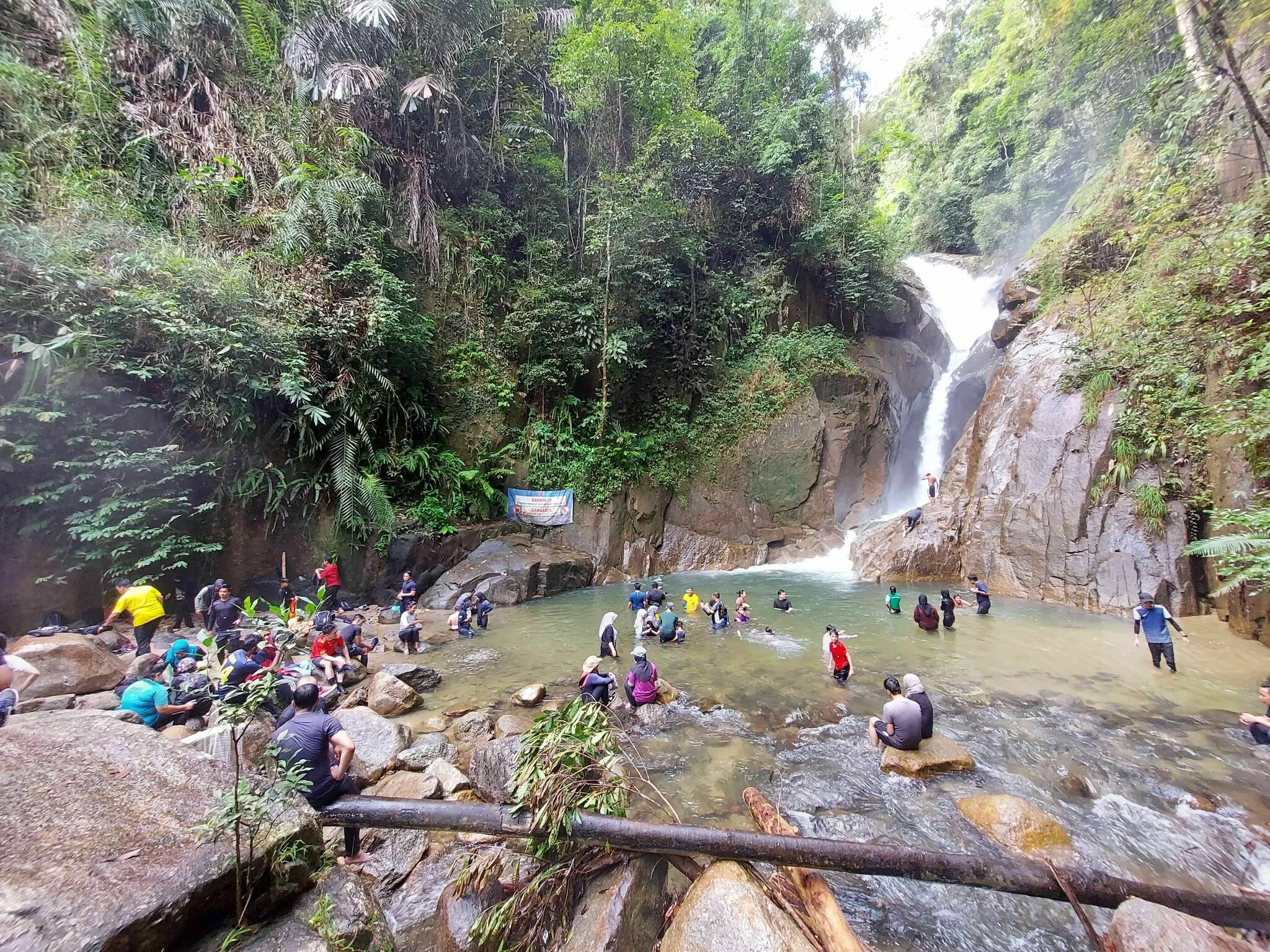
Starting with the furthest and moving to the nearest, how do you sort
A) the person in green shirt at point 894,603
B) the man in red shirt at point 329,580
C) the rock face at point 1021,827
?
the man in red shirt at point 329,580 < the person in green shirt at point 894,603 < the rock face at point 1021,827

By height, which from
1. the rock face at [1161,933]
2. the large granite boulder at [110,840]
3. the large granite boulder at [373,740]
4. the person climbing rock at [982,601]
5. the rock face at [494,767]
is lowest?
the large granite boulder at [373,740]

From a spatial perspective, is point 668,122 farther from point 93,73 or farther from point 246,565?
point 246,565

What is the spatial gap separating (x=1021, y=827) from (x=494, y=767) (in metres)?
4.75

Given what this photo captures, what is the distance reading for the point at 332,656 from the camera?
809 centimetres

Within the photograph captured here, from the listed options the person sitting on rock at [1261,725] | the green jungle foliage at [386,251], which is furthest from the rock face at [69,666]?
the person sitting on rock at [1261,725]

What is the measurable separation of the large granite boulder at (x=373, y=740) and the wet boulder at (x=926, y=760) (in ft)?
17.6

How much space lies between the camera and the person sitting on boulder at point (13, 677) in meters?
4.74

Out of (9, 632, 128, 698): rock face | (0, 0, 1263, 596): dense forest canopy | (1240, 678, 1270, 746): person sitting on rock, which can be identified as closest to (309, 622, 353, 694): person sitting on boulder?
(9, 632, 128, 698): rock face

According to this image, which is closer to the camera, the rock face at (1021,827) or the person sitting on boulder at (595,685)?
the rock face at (1021,827)

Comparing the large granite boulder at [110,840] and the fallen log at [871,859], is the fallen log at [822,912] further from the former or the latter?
the large granite boulder at [110,840]

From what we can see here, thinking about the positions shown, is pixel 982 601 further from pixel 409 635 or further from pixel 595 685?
pixel 409 635

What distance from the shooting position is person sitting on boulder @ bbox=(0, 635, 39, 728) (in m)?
4.74

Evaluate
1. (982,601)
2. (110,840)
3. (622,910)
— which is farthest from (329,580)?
(982,601)

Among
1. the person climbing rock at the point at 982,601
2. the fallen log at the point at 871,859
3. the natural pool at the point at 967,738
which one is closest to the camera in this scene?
the fallen log at the point at 871,859
